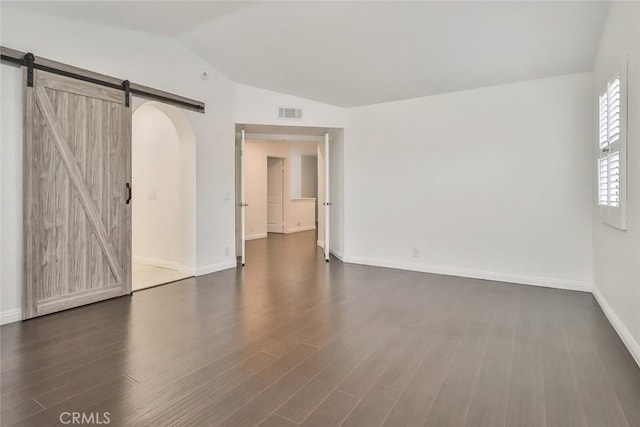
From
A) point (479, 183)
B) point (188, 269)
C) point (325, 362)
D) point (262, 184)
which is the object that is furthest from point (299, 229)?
point (325, 362)

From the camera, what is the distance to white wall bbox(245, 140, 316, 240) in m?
8.60

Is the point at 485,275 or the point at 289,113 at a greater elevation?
the point at 289,113

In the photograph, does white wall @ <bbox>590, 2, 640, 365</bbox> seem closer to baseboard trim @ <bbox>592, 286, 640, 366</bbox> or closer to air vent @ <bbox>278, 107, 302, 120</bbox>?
baseboard trim @ <bbox>592, 286, 640, 366</bbox>

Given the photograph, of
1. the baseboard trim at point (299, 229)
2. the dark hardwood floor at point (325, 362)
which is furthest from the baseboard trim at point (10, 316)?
the baseboard trim at point (299, 229)

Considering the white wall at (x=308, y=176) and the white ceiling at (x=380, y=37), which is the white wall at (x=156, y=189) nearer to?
the white ceiling at (x=380, y=37)

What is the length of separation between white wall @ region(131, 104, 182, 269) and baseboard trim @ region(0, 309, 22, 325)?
6.80 ft

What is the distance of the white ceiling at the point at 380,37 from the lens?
2.89 m

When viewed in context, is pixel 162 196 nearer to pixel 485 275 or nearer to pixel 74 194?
pixel 74 194

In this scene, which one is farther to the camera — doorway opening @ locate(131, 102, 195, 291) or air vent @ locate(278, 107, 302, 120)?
air vent @ locate(278, 107, 302, 120)

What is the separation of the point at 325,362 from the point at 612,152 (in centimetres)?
283

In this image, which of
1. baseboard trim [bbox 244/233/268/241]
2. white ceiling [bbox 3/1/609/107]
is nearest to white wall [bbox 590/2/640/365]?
white ceiling [bbox 3/1/609/107]

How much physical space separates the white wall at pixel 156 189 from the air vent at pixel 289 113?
158 centimetres

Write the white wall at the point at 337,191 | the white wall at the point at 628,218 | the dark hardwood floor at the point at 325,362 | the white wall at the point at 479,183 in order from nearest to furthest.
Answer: the dark hardwood floor at the point at 325,362
the white wall at the point at 628,218
the white wall at the point at 479,183
the white wall at the point at 337,191

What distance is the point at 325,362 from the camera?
211cm
